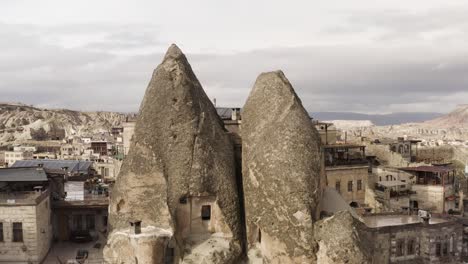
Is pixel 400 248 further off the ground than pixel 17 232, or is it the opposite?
pixel 17 232

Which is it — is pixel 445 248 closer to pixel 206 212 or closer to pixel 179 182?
pixel 206 212

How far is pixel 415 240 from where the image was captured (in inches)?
1710

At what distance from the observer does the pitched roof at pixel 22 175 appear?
4301 centimetres

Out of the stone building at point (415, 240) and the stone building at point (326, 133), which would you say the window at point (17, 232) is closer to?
the stone building at point (415, 240)

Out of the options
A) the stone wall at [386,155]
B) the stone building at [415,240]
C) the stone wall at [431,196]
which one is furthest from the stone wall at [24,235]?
the stone wall at [386,155]

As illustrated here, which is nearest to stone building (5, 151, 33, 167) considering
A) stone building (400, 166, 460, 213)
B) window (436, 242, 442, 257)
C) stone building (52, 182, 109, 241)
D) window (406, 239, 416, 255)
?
stone building (52, 182, 109, 241)

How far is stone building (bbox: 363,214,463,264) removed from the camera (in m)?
41.8

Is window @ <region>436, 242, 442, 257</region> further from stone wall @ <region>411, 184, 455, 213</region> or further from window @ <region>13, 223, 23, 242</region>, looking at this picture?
window @ <region>13, 223, 23, 242</region>

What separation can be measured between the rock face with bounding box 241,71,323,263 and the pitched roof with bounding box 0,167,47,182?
21.5 m

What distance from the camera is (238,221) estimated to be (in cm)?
2983

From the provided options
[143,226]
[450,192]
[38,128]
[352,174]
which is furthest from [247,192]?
[38,128]

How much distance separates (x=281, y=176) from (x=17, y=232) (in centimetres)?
2243

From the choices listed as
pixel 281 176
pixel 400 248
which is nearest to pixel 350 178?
pixel 400 248

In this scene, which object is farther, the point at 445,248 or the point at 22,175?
the point at 445,248
